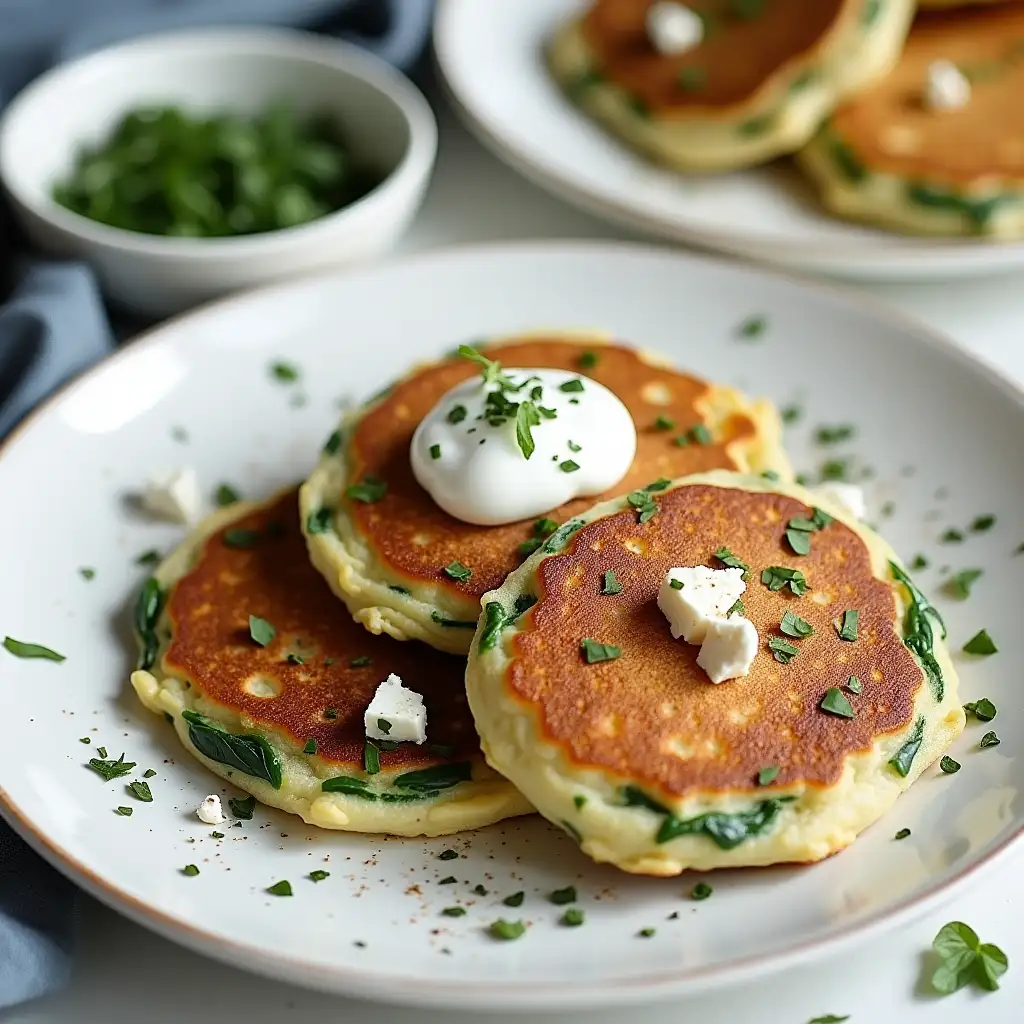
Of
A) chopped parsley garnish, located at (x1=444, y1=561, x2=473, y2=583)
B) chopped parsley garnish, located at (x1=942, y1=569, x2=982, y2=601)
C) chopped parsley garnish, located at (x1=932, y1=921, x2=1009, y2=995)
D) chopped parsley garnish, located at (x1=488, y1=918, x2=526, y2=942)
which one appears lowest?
chopped parsley garnish, located at (x1=932, y1=921, x2=1009, y2=995)

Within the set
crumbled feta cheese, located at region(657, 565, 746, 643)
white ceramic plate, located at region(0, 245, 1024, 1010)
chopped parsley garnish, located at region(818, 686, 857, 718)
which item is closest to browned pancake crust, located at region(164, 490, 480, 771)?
white ceramic plate, located at region(0, 245, 1024, 1010)

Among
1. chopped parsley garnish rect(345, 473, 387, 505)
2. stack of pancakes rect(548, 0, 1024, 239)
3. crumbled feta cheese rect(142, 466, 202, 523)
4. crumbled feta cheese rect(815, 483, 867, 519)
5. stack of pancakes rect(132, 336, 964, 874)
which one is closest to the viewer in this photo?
stack of pancakes rect(132, 336, 964, 874)

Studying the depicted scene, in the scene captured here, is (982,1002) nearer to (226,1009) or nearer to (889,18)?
(226,1009)

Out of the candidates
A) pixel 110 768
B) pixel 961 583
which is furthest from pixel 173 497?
pixel 961 583

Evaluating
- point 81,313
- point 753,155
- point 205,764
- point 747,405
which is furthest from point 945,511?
point 81,313

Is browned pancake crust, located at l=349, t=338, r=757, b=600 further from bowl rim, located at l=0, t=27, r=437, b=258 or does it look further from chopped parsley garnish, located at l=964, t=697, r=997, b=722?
bowl rim, located at l=0, t=27, r=437, b=258

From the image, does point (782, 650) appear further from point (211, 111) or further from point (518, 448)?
point (211, 111)

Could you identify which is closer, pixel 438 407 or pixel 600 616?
pixel 600 616
